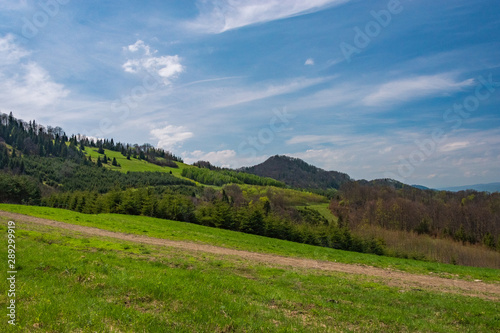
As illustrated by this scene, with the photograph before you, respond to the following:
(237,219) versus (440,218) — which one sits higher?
(440,218)

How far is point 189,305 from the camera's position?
27.5 ft

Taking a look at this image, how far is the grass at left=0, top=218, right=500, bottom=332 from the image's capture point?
23.1ft

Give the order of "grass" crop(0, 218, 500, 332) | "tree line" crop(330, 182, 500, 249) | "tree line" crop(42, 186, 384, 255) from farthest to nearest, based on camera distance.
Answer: "tree line" crop(330, 182, 500, 249)
"tree line" crop(42, 186, 384, 255)
"grass" crop(0, 218, 500, 332)

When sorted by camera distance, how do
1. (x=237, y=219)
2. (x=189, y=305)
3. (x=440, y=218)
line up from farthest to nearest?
1. (x=440, y=218)
2. (x=237, y=219)
3. (x=189, y=305)

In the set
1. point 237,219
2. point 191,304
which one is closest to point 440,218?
point 237,219

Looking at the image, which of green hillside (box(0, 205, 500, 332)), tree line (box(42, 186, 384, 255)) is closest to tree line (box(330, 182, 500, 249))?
tree line (box(42, 186, 384, 255))

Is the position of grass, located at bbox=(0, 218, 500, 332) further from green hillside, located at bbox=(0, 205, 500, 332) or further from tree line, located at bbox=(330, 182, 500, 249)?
tree line, located at bbox=(330, 182, 500, 249)

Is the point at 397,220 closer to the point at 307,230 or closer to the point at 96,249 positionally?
the point at 307,230

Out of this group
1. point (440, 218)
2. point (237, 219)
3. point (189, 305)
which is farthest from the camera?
point (440, 218)

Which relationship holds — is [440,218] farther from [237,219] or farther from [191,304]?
[191,304]

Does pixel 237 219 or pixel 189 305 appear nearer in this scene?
pixel 189 305

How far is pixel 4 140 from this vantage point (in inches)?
7712

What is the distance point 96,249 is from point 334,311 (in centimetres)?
1358

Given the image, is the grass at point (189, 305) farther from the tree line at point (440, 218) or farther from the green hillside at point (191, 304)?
the tree line at point (440, 218)
